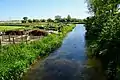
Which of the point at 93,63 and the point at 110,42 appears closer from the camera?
the point at 110,42

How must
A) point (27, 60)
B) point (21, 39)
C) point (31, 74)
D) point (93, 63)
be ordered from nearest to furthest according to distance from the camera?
point (31, 74) < point (27, 60) < point (93, 63) < point (21, 39)

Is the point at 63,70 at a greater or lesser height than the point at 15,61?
lesser

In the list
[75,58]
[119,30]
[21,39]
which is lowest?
[75,58]

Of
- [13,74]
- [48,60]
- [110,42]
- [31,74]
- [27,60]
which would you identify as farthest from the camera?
[48,60]

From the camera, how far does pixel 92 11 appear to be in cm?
7069

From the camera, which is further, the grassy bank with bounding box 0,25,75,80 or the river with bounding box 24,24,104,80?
the river with bounding box 24,24,104,80

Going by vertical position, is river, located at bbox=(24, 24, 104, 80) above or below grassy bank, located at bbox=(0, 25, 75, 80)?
below

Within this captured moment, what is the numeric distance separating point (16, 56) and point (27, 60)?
1.26m

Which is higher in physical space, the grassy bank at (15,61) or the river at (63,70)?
the grassy bank at (15,61)

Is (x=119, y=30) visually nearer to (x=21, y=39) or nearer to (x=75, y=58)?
(x=75, y=58)

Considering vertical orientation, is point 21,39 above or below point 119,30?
below

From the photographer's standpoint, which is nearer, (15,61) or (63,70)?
(15,61)

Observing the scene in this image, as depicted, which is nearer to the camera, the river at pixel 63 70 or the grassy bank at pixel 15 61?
the grassy bank at pixel 15 61

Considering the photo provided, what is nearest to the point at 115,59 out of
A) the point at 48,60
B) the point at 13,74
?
the point at 13,74
